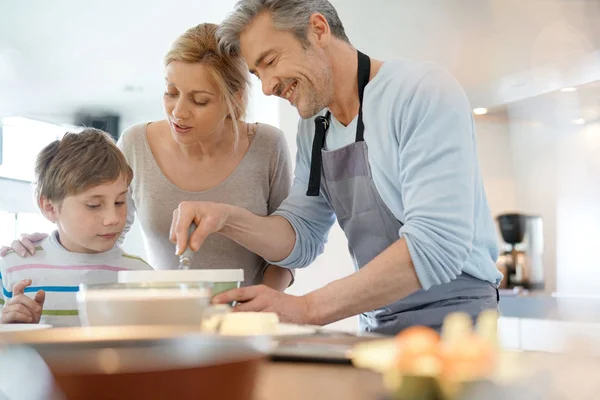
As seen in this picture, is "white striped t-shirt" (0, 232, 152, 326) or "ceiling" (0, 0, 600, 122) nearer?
"white striped t-shirt" (0, 232, 152, 326)

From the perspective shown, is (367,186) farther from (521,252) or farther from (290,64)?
(521,252)

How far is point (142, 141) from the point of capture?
69.7 inches

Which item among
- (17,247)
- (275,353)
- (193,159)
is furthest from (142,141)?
(275,353)

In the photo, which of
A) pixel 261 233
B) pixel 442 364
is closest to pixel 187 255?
pixel 261 233

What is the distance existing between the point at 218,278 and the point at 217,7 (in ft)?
9.44

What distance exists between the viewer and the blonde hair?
1.58 metres

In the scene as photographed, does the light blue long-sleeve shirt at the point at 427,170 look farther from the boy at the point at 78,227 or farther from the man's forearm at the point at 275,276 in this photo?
the boy at the point at 78,227

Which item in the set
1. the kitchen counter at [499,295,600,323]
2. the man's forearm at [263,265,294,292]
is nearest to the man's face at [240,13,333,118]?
the man's forearm at [263,265,294,292]

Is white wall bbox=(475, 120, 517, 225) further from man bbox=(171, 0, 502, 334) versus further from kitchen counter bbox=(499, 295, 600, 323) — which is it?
man bbox=(171, 0, 502, 334)

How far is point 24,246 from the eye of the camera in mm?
1611

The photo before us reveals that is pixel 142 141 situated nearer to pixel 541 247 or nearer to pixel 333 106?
pixel 333 106

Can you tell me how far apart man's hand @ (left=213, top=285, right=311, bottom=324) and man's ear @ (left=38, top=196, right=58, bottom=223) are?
2.71ft

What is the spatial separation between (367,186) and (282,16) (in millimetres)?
Result: 396

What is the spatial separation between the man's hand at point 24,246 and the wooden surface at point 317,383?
1.22m
